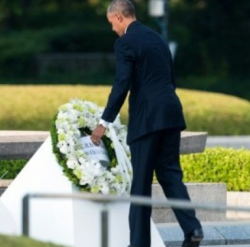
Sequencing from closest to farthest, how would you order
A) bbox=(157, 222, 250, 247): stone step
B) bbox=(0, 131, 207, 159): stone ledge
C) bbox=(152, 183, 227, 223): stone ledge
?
bbox=(157, 222, 250, 247): stone step → bbox=(0, 131, 207, 159): stone ledge → bbox=(152, 183, 227, 223): stone ledge

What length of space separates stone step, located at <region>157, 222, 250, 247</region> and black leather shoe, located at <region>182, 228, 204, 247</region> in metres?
0.75

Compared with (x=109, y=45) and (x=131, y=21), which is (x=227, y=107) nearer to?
(x=131, y=21)

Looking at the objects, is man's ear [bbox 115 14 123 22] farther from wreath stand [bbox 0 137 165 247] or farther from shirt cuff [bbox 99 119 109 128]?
wreath stand [bbox 0 137 165 247]

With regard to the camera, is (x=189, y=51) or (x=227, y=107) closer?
(x=227, y=107)

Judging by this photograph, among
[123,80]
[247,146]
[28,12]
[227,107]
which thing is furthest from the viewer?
[28,12]

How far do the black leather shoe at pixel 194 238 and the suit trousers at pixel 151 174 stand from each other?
0.09 ft

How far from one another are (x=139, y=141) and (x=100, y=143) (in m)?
0.42

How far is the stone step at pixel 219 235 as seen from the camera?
9164mm

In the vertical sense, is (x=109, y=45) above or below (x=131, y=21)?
below

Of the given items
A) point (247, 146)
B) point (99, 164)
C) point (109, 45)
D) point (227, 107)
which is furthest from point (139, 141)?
point (109, 45)

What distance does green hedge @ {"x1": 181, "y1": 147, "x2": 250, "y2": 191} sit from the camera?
11.2m

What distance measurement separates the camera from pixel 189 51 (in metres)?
32.6

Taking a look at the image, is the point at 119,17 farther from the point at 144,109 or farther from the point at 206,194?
the point at 206,194

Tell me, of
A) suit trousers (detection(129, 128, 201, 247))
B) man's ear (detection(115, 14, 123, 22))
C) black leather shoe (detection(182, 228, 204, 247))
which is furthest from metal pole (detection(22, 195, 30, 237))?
man's ear (detection(115, 14, 123, 22))
